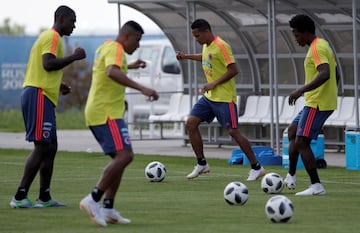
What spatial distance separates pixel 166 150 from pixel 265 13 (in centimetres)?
378

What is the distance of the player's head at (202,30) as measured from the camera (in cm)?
1752

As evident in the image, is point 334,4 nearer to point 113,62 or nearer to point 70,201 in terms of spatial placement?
point 70,201

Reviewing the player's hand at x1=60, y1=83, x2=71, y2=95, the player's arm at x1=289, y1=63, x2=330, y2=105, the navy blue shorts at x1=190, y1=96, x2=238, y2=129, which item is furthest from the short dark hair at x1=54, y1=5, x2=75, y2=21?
the navy blue shorts at x1=190, y1=96, x2=238, y2=129

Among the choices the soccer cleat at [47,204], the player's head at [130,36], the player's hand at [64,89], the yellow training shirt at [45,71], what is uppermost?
the player's head at [130,36]

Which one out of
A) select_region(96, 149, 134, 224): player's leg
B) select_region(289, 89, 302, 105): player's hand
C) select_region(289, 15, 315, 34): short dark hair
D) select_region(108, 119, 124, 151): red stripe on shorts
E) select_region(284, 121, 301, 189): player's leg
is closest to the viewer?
select_region(96, 149, 134, 224): player's leg

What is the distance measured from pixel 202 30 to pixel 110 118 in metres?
5.47

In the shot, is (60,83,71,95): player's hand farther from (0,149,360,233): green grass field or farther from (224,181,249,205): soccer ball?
(224,181,249,205): soccer ball

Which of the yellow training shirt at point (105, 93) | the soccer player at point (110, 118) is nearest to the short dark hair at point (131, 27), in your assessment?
the soccer player at point (110, 118)

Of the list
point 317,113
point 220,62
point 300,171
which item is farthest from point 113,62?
point 300,171

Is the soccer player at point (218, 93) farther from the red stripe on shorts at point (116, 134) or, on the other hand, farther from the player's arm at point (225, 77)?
the red stripe on shorts at point (116, 134)

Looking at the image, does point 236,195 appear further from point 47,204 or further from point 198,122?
point 198,122

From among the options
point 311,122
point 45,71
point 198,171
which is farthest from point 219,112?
point 45,71

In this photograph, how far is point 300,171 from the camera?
788 inches

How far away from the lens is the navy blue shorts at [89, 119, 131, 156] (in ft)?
40.2
